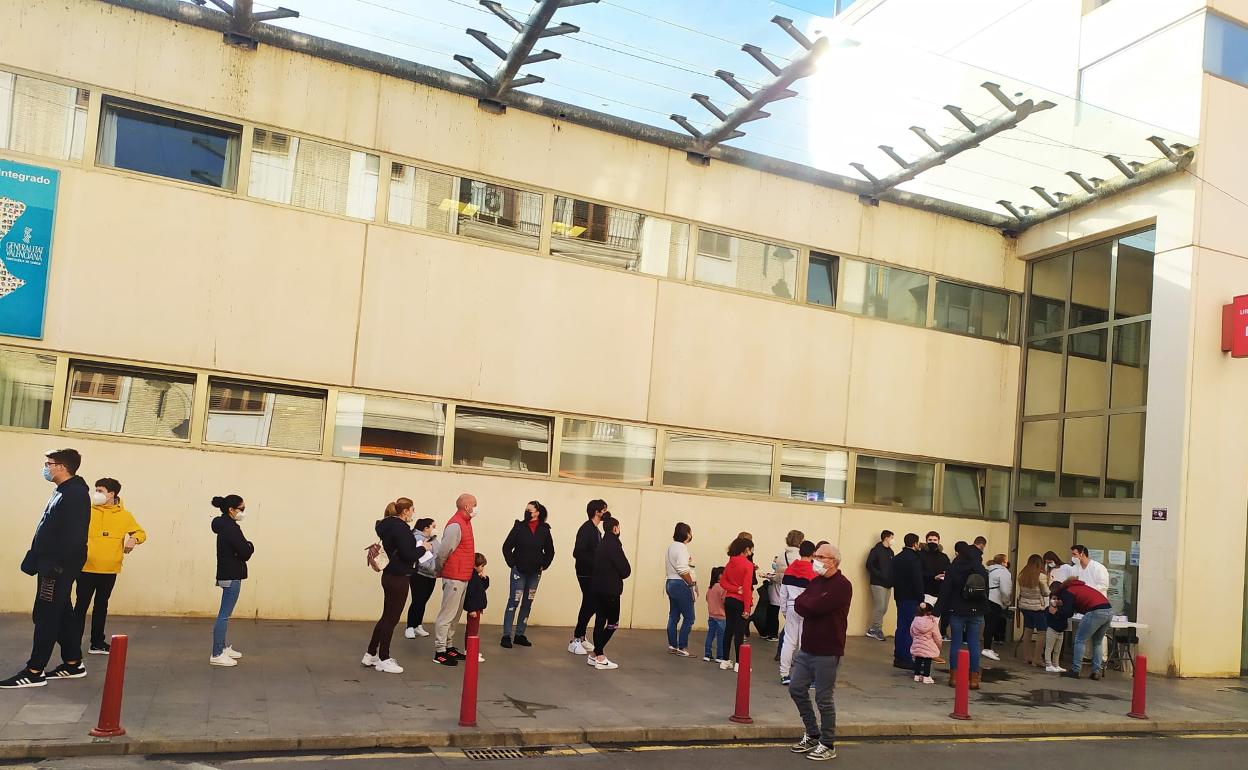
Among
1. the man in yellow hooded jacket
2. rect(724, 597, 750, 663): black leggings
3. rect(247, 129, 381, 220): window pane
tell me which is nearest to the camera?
the man in yellow hooded jacket

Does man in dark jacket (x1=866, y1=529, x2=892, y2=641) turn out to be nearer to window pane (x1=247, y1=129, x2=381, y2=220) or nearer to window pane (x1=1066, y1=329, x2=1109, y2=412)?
window pane (x1=1066, y1=329, x2=1109, y2=412)

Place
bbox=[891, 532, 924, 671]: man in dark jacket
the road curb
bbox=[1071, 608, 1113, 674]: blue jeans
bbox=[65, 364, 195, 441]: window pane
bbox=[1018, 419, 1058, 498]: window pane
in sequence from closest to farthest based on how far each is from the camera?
the road curb, bbox=[65, 364, 195, 441]: window pane, bbox=[891, 532, 924, 671]: man in dark jacket, bbox=[1071, 608, 1113, 674]: blue jeans, bbox=[1018, 419, 1058, 498]: window pane

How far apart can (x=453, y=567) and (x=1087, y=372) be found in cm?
1221

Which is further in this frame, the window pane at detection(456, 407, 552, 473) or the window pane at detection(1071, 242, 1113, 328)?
the window pane at detection(1071, 242, 1113, 328)

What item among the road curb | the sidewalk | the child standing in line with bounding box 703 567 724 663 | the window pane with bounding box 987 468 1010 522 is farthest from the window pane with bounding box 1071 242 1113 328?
the child standing in line with bounding box 703 567 724 663

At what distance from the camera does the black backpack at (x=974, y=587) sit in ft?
39.7

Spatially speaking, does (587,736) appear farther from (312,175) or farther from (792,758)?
(312,175)

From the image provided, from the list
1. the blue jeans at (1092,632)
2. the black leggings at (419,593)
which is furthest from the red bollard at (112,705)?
the blue jeans at (1092,632)

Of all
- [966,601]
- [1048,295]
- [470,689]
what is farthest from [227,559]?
[1048,295]

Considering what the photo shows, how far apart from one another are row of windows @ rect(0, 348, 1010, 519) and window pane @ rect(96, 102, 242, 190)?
2544 mm

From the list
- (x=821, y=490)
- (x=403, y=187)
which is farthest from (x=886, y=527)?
(x=403, y=187)

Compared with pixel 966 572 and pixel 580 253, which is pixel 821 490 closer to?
pixel 966 572

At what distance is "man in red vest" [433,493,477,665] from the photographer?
416 inches

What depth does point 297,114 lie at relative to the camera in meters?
13.2
